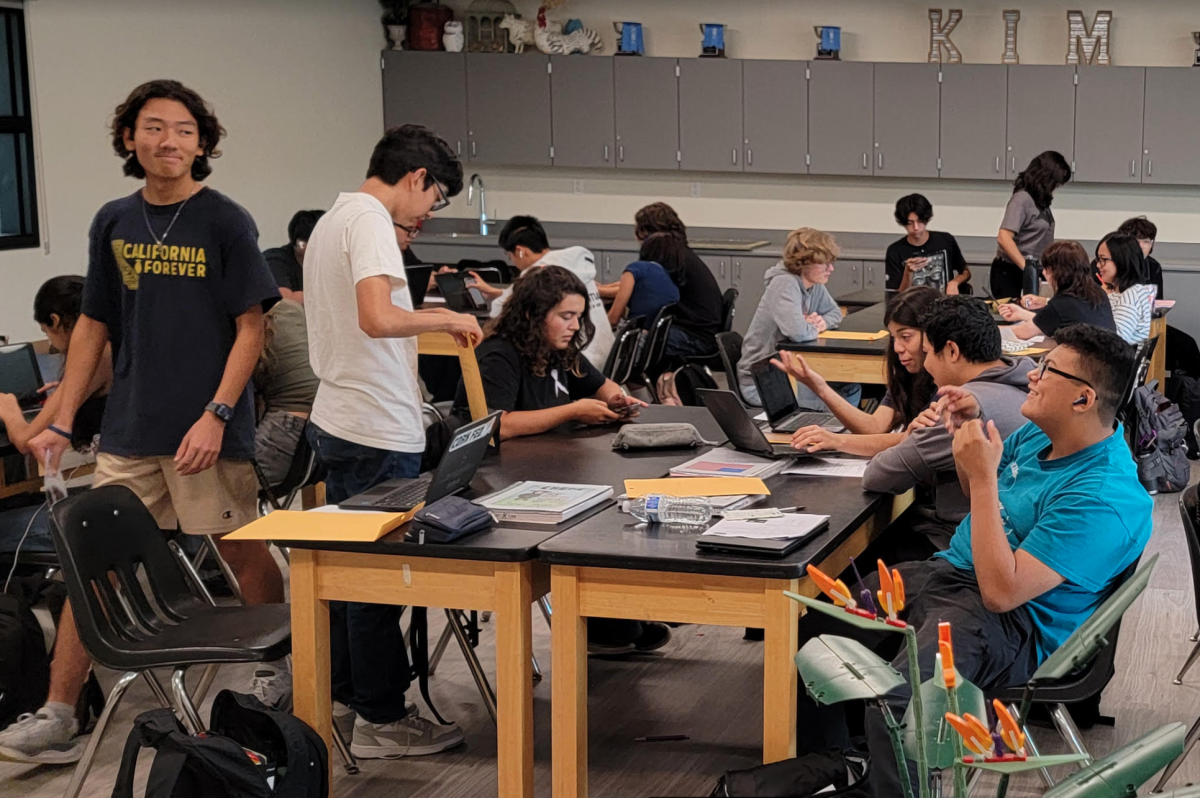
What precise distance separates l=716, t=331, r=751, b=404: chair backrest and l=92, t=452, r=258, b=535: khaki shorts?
241 centimetres

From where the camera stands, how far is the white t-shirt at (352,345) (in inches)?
123

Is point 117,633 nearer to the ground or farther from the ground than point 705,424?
nearer to the ground

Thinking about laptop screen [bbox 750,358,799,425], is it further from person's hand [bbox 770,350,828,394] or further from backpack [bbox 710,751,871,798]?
backpack [bbox 710,751,871,798]

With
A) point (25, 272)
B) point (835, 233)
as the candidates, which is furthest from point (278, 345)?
point (835, 233)

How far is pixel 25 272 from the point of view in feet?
24.2

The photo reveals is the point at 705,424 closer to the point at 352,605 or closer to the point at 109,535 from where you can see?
the point at 352,605

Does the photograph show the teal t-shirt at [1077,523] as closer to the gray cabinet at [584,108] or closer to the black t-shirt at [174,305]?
the black t-shirt at [174,305]

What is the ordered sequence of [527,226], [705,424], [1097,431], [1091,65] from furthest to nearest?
[1091,65]
[527,226]
[705,424]
[1097,431]

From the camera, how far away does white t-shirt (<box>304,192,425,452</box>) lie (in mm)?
3129

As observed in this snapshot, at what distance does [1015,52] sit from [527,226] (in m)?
4.39

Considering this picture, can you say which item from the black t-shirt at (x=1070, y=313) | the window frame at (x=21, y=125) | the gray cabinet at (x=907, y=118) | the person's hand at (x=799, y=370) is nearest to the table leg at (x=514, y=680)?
the person's hand at (x=799, y=370)

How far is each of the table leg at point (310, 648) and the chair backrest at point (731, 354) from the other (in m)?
2.89

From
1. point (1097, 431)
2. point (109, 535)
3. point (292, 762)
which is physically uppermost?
point (1097, 431)

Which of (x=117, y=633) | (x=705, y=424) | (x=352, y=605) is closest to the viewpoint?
(x=117, y=633)
